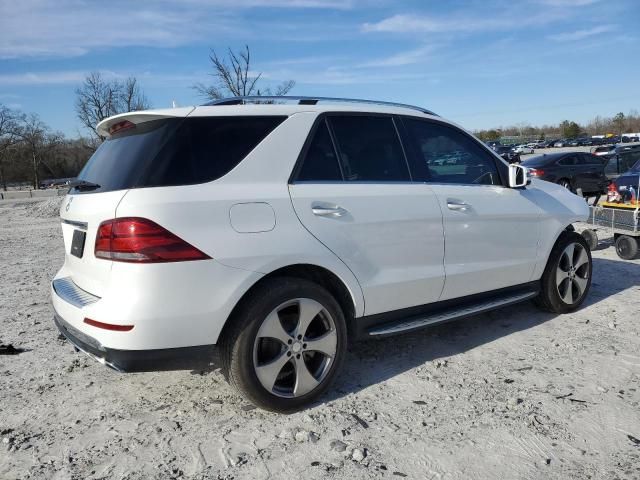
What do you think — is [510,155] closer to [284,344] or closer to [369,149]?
[369,149]

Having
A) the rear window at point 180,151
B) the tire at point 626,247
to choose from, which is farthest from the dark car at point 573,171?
the rear window at point 180,151

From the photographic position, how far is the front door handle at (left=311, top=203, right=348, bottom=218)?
315cm

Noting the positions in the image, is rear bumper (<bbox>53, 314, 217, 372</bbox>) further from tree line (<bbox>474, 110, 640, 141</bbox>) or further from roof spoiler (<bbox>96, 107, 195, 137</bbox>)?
tree line (<bbox>474, 110, 640, 141</bbox>)

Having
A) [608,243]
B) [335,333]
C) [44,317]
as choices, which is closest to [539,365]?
[335,333]

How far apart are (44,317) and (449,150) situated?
4.27m

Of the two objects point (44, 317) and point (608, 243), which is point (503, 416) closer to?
point (44, 317)

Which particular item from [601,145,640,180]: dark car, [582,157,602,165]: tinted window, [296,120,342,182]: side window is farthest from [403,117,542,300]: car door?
[582,157,602,165]: tinted window

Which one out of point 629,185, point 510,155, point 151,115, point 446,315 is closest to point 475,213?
point 446,315

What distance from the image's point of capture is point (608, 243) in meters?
9.05

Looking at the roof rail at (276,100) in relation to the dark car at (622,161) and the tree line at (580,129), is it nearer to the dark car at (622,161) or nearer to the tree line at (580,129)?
the dark car at (622,161)

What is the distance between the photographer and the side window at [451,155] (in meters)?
3.95

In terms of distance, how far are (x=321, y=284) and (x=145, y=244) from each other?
117cm

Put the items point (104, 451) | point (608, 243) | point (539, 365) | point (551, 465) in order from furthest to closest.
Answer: point (608, 243), point (539, 365), point (104, 451), point (551, 465)

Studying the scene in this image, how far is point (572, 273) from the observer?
494 centimetres
